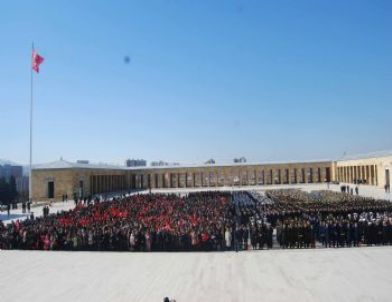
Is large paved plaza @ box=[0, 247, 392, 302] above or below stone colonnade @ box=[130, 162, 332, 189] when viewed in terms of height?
below

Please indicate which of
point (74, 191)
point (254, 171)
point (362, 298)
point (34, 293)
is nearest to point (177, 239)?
point (34, 293)

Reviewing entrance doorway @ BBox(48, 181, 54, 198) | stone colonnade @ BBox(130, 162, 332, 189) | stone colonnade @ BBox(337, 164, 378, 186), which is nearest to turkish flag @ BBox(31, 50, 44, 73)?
entrance doorway @ BBox(48, 181, 54, 198)

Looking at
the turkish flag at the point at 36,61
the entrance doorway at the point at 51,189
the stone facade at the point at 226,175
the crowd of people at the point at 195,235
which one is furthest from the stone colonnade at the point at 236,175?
the crowd of people at the point at 195,235

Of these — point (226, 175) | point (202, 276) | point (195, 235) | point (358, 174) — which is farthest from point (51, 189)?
point (202, 276)

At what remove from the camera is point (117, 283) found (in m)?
11.4

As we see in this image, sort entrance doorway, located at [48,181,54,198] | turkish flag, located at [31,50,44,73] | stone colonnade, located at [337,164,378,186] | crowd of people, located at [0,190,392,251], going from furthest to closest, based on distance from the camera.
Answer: stone colonnade, located at [337,164,378,186] → entrance doorway, located at [48,181,54,198] → turkish flag, located at [31,50,44,73] → crowd of people, located at [0,190,392,251]

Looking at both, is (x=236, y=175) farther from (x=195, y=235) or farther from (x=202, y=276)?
(x=202, y=276)

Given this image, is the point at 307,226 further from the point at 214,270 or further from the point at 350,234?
the point at 214,270

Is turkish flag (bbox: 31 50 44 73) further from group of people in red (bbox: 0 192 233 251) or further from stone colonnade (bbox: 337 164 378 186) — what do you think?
stone colonnade (bbox: 337 164 378 186)

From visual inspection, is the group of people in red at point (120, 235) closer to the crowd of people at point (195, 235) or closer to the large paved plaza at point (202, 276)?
the crowd of people at point (195, 235)

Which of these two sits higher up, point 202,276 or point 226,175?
point 226,175

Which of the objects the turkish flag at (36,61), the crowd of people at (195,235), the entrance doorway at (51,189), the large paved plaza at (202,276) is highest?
the turkish flag at (36,61)

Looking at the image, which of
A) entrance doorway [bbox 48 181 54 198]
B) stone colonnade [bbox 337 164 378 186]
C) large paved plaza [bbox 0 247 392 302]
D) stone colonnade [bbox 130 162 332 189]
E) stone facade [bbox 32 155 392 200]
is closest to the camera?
large paved plaza [bbox 0 247 392 302]

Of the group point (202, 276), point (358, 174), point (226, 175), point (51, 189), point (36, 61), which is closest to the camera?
point (202, 276)
